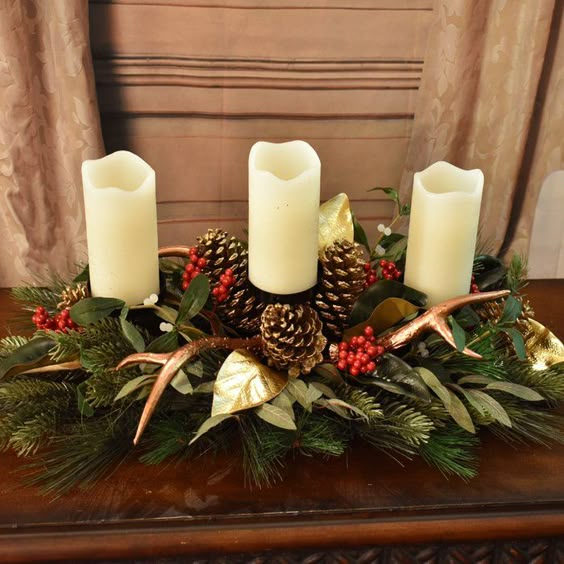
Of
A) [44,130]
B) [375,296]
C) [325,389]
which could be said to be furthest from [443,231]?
[44,130]

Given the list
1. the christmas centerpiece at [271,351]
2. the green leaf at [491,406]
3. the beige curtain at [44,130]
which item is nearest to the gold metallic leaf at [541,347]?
the christmas centerpiece at [271,351]

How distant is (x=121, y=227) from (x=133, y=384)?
148mm

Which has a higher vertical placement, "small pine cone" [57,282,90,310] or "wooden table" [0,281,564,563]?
"small pine cone" [57,282,90,310]

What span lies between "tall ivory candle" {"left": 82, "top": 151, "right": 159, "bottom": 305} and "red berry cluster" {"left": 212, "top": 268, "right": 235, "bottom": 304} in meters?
0.06

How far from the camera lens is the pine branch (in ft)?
2.12

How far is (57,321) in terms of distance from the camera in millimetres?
735

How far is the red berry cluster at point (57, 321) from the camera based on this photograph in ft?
2.38

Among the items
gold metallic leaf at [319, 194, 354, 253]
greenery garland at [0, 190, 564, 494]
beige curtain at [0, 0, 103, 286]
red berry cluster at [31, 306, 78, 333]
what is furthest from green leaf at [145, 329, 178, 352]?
beige curtain at [0, 0, 103, 286]

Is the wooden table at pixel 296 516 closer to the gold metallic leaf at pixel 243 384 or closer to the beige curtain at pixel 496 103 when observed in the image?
the gold metallic leaf at pixel 243 384

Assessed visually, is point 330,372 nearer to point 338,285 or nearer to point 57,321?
point 338,285

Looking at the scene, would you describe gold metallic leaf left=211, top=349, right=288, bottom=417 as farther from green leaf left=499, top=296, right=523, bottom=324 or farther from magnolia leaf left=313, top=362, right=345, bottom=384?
green leaf left=499, top=296, right=523, bottom=324

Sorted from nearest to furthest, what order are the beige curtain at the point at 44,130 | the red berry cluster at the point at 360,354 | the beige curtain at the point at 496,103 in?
the red berry cluster at the point at 360,354 → the beige curtain at the point at 44,130 → the beige curtain at the point at 496,103

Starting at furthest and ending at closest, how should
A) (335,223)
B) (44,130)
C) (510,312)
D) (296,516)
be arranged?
(44,130)
(335,223)
(510,312)
(296,516)

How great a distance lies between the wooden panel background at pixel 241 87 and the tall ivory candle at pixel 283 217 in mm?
615
